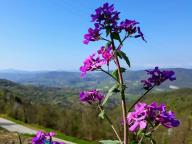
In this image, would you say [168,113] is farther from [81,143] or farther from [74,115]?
[74,115]

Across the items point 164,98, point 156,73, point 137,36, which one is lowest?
point 164,98

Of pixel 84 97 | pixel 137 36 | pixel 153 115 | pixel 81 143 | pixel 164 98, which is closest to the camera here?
pixel 153 115

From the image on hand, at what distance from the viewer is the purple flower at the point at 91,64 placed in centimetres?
334

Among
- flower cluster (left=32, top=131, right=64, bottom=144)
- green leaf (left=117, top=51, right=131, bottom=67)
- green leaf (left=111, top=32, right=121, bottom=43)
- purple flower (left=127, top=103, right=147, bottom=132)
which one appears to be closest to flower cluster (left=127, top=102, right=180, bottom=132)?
purple flower (left=127, top=103, right=147, bottom=132)

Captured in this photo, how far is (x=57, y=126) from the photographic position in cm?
4578

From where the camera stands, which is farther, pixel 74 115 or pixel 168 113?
pixel 74 115

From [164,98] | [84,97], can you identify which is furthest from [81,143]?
[164,98]

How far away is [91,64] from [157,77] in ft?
1.89

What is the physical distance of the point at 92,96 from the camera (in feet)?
12.5

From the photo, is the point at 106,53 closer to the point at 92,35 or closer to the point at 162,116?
the point at 92,35

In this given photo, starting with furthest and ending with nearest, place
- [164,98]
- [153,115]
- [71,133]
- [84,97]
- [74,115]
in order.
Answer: [164,98]
[74,115]
[71,133]
[84,97]
[153,115]

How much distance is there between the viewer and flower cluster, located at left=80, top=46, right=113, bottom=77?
3.33 m

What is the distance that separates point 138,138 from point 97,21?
95 cm

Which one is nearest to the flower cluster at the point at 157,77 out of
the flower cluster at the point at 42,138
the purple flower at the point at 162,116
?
the purple flower at the point at 162,116
